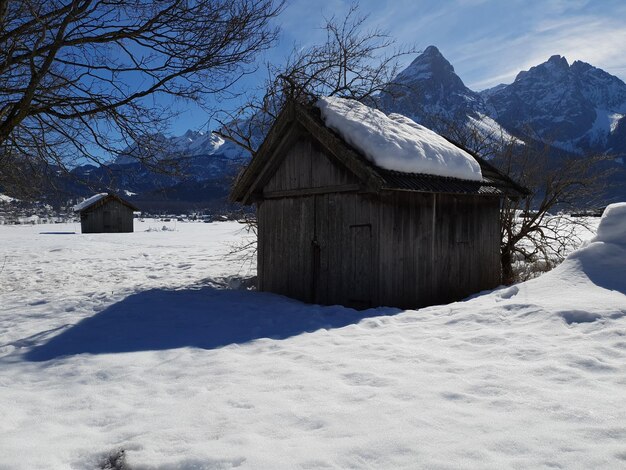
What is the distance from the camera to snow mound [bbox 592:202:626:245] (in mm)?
7137

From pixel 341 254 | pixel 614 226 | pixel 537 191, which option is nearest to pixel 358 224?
pixel 341 254

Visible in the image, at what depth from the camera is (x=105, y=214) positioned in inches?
1770

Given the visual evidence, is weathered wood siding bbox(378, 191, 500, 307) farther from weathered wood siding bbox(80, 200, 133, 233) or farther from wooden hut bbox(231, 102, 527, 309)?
weathered wood siding bbox(80, 200, 133, 233)

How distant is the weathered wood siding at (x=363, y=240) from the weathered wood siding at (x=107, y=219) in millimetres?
38767

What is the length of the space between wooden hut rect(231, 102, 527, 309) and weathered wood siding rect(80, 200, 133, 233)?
1512 inches

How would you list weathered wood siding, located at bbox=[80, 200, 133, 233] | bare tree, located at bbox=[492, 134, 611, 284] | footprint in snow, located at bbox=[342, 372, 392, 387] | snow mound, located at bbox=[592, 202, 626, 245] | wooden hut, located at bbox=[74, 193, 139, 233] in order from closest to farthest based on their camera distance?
footprint in snow, located at bbox=[342, 372, 392, 387], snow mound, located at bbox=[592, 202, 626, 245], bare tree, located at bbox=[492, 134, 611, 284], wooden hut, located at bbox=[74, 193, 139, 233], weathered wood siding, located at bbox=[80, 200, 133, 233]

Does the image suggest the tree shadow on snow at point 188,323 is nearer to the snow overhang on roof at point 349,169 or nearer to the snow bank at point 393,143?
the snow overhang on roof at point 349,169

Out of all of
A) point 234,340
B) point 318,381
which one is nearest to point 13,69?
point 234,340

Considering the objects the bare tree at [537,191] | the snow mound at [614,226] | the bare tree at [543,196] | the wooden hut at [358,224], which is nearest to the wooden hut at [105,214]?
the wooden hut at [358,224]

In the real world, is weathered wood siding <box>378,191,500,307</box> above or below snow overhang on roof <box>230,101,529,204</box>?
below

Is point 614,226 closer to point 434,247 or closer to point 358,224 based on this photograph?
point 434,247

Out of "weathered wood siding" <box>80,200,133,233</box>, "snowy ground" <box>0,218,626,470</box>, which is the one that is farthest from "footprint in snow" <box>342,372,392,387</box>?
"weathered wood siding" <box>80,200,133,233</box>

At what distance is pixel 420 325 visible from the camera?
249 inches

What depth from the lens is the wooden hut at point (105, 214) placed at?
1722 inches
